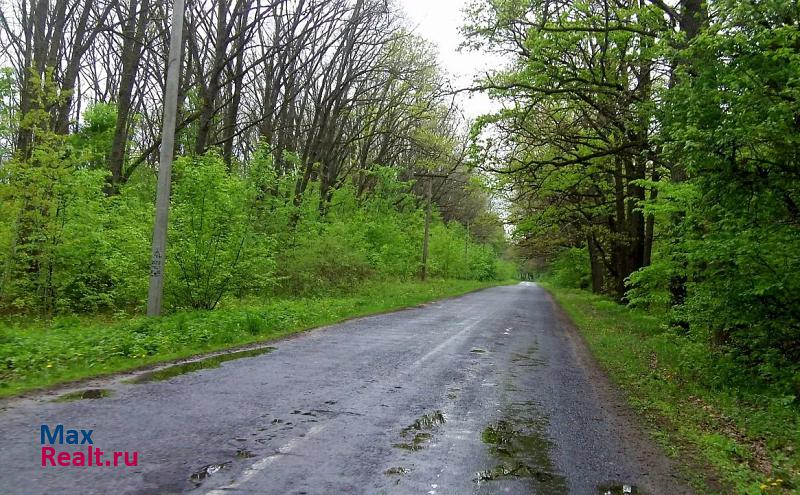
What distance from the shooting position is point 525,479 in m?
4.61

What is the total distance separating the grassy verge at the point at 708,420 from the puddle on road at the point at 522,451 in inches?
51.2

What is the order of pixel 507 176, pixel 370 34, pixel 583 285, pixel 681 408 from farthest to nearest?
1. pixel 583 285
2. pixel 370 34
3. pixel 507 176
4. pixel 681 408

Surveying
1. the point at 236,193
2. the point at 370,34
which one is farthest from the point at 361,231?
the point at 236,193

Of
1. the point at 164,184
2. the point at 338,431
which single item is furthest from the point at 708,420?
the point at 164,184

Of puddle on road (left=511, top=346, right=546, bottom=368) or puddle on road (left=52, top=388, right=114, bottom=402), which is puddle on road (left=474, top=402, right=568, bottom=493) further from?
puddle on road (left=52, top=388, right=114, bottom=402)

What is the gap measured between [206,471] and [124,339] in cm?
620

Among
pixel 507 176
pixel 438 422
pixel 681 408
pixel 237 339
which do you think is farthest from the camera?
pixel 507 176

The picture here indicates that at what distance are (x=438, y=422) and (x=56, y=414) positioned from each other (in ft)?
12.8

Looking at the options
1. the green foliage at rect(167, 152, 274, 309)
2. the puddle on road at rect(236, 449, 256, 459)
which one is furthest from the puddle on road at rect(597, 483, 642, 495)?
the green foliage at rect(167, 152, 274, 309)

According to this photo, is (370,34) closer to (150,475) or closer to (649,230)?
(649,230)

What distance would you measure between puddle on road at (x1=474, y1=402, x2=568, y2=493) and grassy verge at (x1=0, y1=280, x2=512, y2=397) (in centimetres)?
535

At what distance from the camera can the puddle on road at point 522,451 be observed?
4602 mm

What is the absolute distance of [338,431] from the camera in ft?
18.1

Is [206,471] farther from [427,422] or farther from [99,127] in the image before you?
[99,127]
